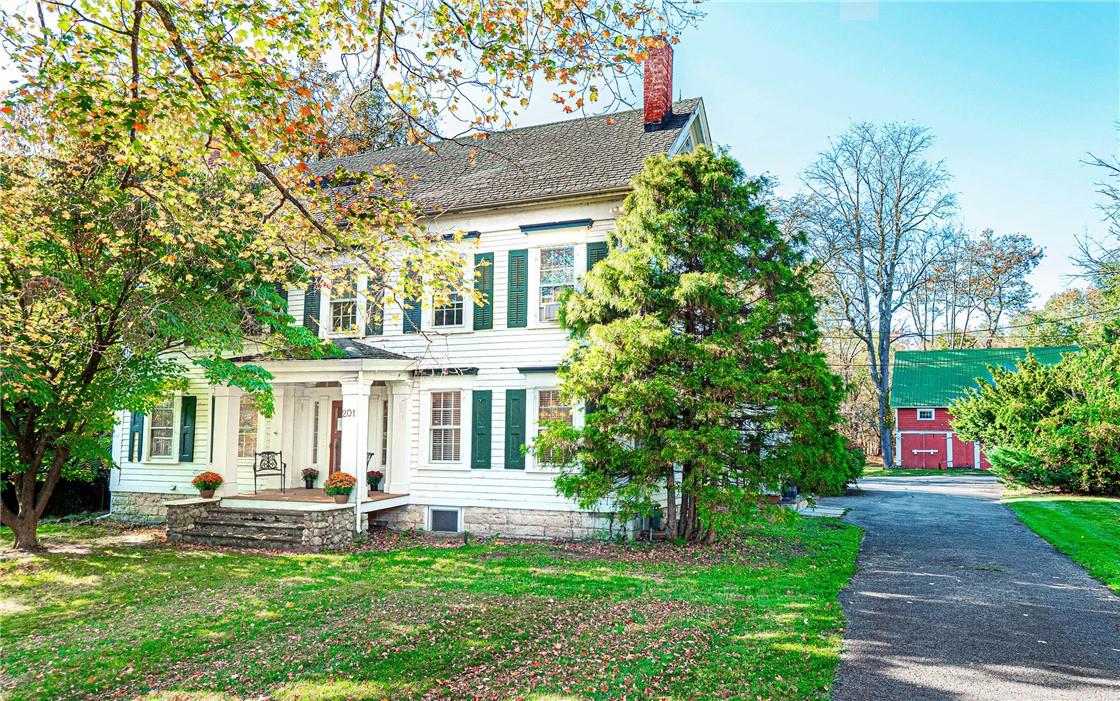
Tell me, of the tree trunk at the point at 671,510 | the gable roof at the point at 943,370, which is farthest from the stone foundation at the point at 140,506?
the gable roof at the point at 943,370

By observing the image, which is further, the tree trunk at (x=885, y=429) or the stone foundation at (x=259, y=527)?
the tree trunk at (x=885, y=429)

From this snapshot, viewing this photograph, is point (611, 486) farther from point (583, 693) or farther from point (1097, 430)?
point (1097, 430)

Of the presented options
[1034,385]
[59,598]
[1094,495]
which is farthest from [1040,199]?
[59,598]

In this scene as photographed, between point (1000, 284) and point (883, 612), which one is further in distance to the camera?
point (1000, 284)

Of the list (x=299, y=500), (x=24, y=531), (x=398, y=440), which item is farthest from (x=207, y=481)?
(x=398, y=440)

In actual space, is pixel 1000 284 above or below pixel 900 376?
above

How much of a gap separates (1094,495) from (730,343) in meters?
16.0

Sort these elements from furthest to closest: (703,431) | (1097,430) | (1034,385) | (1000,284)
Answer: (1000,284), (1034,385), (1097,430), (703,431)

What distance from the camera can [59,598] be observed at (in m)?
8.89

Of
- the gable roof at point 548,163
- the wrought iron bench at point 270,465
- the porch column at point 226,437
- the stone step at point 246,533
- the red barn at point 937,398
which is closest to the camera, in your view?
the stone step at point 246,533

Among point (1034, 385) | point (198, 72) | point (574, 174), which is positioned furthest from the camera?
point (1034, 385)

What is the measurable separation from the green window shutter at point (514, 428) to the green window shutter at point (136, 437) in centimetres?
919

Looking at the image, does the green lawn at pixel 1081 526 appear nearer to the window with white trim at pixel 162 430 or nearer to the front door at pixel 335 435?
the front door at pixel 335 435

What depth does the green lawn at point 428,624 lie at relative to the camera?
5.61m
